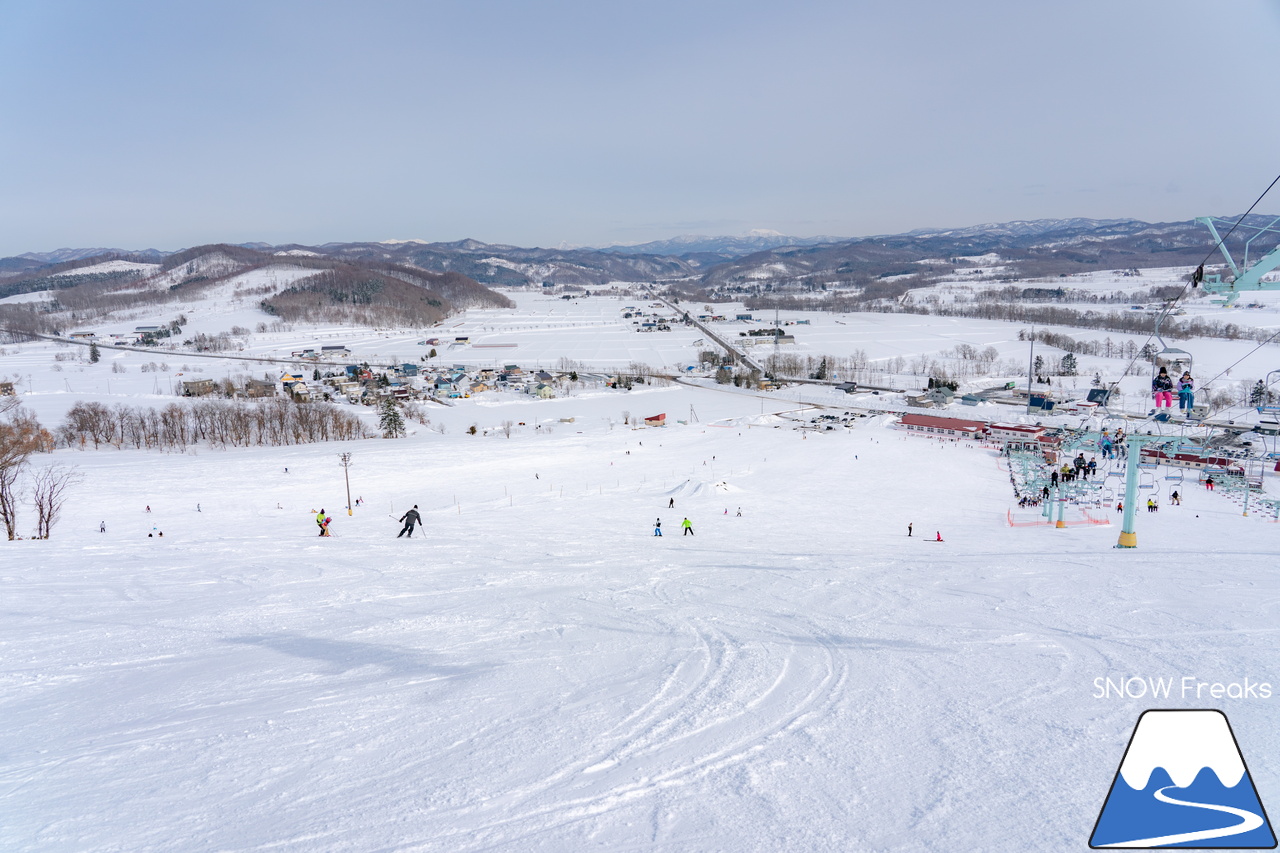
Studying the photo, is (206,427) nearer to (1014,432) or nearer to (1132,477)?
(1132,477)

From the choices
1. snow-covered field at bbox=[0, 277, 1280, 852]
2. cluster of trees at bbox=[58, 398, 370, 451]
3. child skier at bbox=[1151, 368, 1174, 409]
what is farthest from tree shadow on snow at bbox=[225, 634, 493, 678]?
cluster of trees at bbox=[58, 398, 370, 451]

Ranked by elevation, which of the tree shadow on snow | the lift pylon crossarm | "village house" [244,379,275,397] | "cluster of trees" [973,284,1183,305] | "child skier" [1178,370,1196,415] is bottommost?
"village house" [244,379,275,397]

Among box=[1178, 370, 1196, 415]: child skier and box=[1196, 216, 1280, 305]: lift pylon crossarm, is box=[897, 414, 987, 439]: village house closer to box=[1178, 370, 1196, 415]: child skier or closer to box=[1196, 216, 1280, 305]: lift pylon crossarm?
box=[1178, 370, 1196, 415]: child skier

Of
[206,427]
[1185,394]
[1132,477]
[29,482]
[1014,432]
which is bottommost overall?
[1014,432]

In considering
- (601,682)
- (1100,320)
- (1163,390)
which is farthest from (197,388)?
(1100,320)

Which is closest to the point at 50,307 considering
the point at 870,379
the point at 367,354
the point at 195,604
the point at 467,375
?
the point at 367,354

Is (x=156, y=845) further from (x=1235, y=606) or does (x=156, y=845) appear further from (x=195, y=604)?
(x=1235, y=606)

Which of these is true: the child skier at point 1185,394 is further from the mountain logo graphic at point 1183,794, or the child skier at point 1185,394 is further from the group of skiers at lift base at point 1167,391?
the mountain logo graphic at point 1183,794
